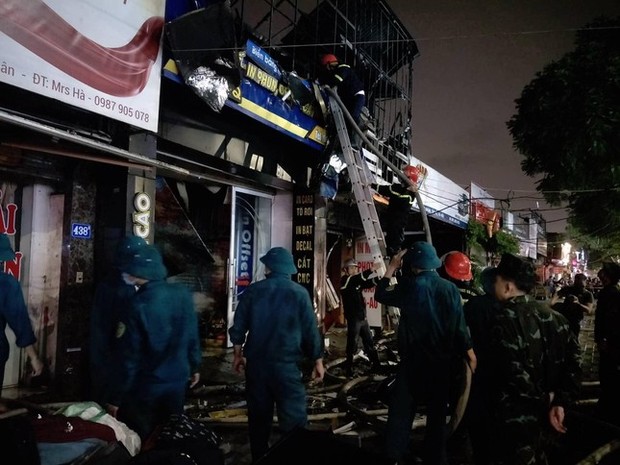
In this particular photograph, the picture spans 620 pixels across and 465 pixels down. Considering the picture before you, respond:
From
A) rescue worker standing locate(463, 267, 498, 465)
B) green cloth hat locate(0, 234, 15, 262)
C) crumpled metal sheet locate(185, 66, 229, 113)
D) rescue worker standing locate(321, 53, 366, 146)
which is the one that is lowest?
rescue worker standing locate(463, 267, 498, 465)

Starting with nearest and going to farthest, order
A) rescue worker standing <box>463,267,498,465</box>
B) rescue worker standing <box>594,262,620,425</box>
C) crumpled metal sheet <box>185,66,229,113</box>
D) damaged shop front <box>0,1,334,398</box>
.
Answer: rescue worker standing <box>463,267,498,465</box>
damaged shop front <box>0,1,334,398</box>
rescue worker standing <box>594,262,620,425</box>
crumpled metal sheet <box>185,66,229,113</box>

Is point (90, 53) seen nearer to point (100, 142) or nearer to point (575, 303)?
point (100, 142)

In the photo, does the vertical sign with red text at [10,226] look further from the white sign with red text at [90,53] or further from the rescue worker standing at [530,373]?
the rescue worker standing at [530,373]

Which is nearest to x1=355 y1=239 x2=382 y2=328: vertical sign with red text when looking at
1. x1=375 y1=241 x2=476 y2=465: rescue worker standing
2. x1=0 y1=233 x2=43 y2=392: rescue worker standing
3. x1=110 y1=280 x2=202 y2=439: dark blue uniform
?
x1=375 y1=241 x2=476 y2=465: rescue worker standing

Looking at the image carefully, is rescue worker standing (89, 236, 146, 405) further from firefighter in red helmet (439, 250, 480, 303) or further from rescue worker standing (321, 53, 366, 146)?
rescue worker standing (321, 53, 366, 146)

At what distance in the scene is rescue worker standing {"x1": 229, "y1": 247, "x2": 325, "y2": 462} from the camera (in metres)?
3.61

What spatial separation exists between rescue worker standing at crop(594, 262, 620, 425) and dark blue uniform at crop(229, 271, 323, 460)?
3812 millimetres

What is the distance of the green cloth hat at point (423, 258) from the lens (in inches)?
155

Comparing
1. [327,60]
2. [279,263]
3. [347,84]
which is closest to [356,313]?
[279,263]

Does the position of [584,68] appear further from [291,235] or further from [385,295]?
[385,295]

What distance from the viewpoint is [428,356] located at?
371cm

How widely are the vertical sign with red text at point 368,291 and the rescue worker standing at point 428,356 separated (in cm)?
555

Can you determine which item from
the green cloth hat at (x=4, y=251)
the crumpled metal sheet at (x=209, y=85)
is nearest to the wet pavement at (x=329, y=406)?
the green cloth hat at (x=4, y=251)

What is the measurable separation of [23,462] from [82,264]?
406cm
